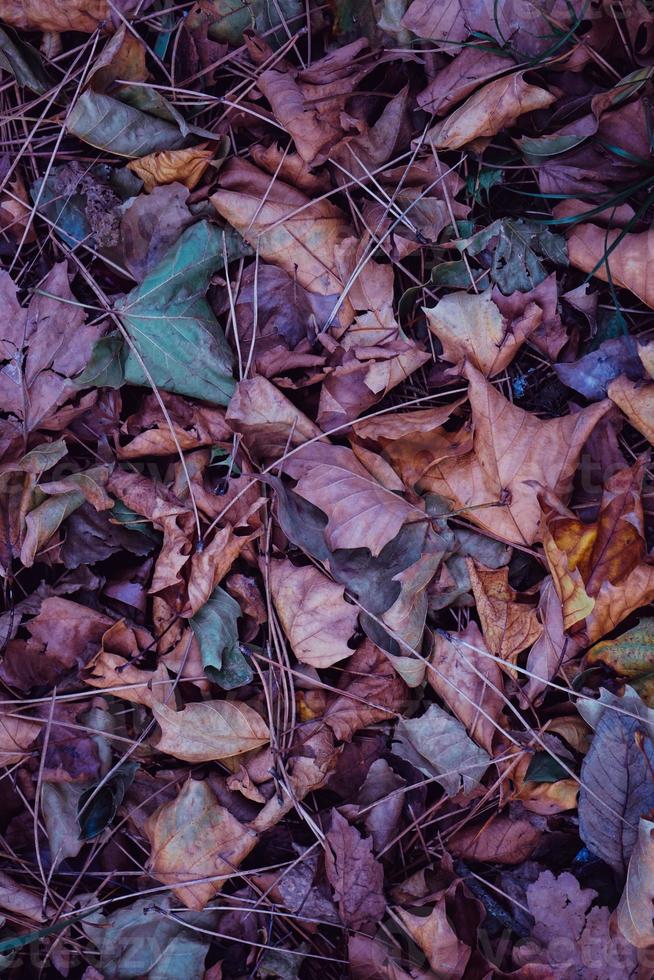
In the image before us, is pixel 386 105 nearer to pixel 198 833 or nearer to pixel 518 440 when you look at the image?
pixel 518 440

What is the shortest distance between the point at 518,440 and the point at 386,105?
37.7 inches

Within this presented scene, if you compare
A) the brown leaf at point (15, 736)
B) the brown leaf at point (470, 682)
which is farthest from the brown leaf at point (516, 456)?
the brown leaf at point (15, 736)

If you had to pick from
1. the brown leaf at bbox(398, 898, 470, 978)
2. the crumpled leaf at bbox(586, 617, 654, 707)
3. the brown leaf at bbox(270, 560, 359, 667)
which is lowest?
the brown leaf at bbox(398, 898, 470, 978)

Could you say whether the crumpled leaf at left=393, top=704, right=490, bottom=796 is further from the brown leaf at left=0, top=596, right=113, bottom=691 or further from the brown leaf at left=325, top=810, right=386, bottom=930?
the brown leaf at left=0, top=596, right=113, bottom=691

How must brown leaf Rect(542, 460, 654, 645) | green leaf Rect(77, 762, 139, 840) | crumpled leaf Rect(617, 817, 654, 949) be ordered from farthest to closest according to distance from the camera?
green leaf Rect(77, 762, 139, 840), brown leaf Rect(542, 460, 654, 645), crumpled leaf Rect(617, 817, 654, 949)

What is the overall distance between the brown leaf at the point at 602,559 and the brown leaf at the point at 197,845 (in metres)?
0.97

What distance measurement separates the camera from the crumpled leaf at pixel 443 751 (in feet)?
5.77

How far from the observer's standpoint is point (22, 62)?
1911mm

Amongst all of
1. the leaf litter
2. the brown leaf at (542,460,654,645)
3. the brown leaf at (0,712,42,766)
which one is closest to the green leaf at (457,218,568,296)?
the leaf litter

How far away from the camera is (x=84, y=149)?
77.7 inches

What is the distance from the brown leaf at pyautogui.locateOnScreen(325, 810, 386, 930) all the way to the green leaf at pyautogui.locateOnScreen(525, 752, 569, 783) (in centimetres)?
43

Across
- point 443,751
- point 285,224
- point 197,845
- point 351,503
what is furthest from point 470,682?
point 285,224

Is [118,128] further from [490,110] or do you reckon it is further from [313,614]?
[313,614]

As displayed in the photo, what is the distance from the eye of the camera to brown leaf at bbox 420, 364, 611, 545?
1.72m
